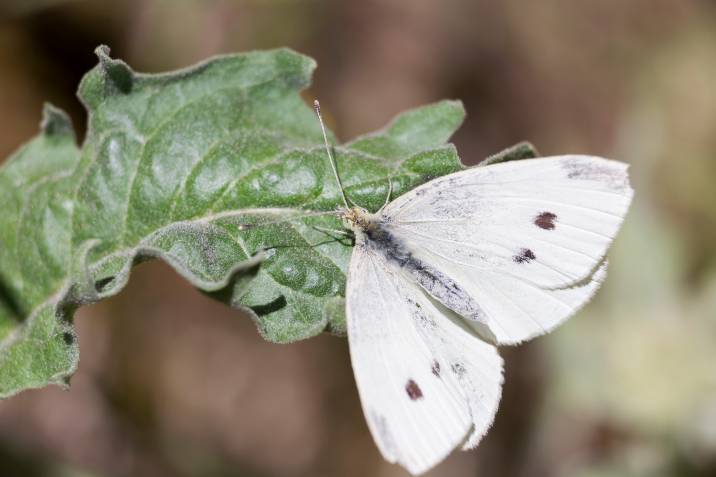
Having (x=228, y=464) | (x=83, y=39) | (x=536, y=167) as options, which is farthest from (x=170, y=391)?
(x=536, y=167)

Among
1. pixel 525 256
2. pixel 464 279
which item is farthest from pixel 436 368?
pixel 525 256

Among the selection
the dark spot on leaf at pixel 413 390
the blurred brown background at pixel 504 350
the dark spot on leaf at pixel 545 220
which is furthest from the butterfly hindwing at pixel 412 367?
the blurred brown background at pixel 504 350

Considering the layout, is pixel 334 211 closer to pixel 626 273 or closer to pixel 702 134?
pixel 626 273

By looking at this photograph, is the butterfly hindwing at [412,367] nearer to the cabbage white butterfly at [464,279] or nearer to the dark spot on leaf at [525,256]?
the cabbage white butterfly at [464,279]

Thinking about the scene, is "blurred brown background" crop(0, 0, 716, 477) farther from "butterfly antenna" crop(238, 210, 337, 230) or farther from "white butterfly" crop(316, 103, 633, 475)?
"white butterfly" crop(316, 103, 633, 475)

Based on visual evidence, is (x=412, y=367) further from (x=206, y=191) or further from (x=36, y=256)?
(x=36, y=256)

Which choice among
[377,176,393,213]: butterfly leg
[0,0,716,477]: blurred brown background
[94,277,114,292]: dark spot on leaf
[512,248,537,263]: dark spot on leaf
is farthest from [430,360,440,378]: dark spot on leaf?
[0,0,716,477]: blurred brown background
